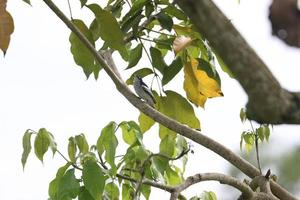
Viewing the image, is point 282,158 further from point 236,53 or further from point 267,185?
point 236,53

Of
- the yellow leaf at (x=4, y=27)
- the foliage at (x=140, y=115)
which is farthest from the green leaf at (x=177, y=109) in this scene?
the yellow leaf at (x=4, y=27)

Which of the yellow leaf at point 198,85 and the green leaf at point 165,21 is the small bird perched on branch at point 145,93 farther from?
the green leaf at point 165,21

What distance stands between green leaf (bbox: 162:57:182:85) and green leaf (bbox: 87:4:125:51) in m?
0.12

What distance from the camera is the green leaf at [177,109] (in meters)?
1.30

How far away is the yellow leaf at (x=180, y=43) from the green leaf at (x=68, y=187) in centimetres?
31

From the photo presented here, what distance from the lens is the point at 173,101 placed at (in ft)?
4.34

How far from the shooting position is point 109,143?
47.3 inches

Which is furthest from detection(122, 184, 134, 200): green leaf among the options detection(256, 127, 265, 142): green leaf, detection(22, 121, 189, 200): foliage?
detection(256, 127, 265, 142): green leaf

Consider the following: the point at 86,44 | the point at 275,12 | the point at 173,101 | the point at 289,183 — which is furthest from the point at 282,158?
the point at 275,12

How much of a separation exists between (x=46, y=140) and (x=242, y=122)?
17.9 inches

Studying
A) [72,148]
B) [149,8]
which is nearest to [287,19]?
[149,8]

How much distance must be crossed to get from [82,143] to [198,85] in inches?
10.9

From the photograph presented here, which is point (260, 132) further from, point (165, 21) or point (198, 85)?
point (165, 21)

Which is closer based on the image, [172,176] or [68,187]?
[68,187]
